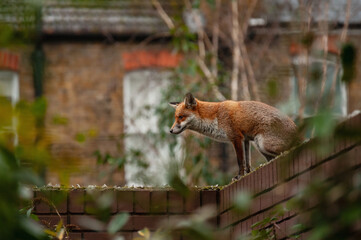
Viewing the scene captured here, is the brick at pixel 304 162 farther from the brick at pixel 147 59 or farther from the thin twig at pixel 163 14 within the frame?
the brick at pixel 147 59

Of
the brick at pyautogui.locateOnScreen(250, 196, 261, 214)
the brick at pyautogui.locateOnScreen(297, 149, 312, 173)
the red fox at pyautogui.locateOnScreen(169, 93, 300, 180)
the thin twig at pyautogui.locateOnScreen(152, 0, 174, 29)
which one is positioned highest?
the thin twig at pyautogui.locateOnScreen(152, 0, 174, 29)

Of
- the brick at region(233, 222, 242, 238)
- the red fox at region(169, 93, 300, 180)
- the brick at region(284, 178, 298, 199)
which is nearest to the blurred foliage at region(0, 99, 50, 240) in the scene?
the brick at region(284, 178, 298, 199)

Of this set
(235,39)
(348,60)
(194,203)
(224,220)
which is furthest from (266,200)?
(235,39)

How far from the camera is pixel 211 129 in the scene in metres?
5.22

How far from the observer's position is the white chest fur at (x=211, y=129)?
16.7 feet

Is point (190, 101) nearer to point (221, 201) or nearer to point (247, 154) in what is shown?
point (247, 154)

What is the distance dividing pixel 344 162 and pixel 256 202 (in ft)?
9.06

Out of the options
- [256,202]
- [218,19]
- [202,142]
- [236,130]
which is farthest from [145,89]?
[256,202]

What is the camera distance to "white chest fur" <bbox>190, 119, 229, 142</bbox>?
5.09m

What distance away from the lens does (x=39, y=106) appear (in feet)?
3.36

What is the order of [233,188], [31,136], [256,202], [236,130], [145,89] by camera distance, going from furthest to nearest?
[145,89]
[236,130]
[233,188]
[256,202]
[31,136]

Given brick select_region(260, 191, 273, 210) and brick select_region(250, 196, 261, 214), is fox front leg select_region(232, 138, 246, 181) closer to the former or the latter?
brick select_region(250, 196, 261, 214)

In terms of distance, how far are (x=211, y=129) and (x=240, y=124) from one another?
0.42 m

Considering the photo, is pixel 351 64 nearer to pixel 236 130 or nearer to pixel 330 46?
pixel 236 130
